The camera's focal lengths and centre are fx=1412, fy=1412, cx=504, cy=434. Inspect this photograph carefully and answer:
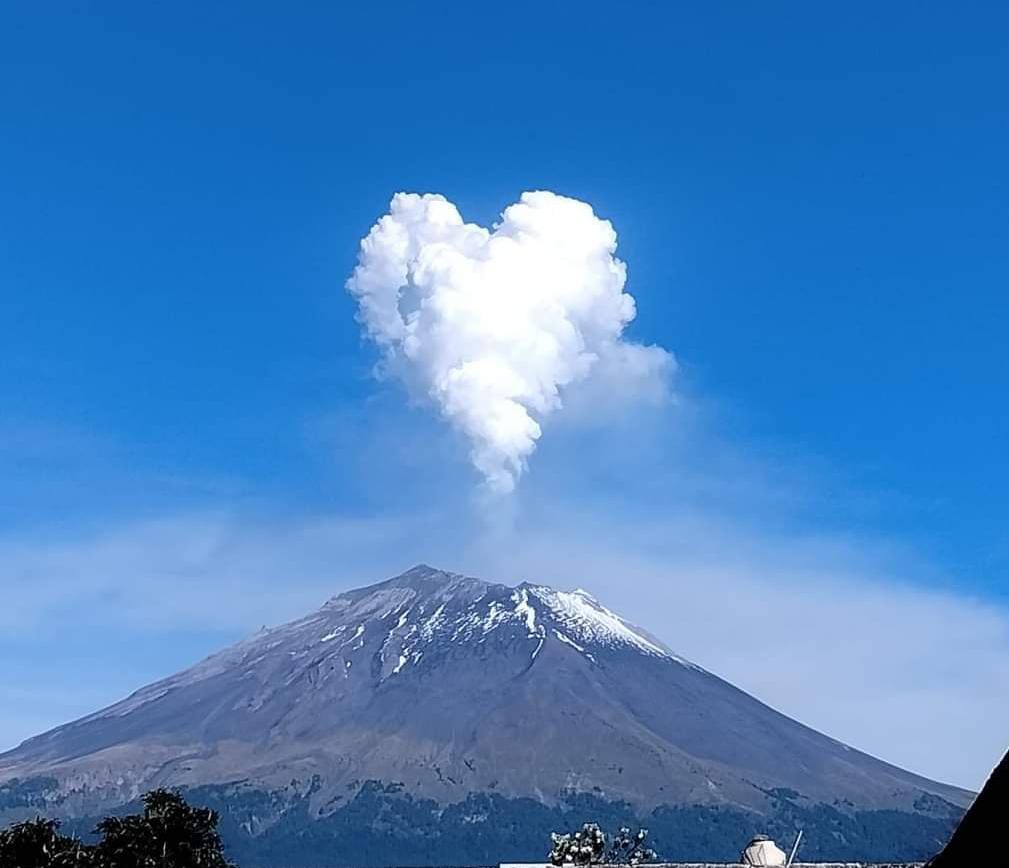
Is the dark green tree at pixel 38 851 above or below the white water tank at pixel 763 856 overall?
below

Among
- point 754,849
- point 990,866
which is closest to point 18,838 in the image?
point 754,849

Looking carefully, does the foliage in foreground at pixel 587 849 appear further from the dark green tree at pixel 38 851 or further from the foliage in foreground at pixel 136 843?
the dark green tree at pixel 38 851

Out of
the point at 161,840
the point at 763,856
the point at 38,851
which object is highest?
the point at 763,856

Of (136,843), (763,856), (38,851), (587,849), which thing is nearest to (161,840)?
(136,843)

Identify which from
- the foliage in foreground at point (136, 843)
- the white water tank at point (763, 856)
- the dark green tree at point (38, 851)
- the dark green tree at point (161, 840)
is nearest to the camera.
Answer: the dark green tree at point (38, 851)

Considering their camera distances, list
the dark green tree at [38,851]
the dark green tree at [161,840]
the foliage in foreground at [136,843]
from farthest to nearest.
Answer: the dark green tree at [161,840]
the foliage in foreground at [136,843]
the dark green tree at [38,851]

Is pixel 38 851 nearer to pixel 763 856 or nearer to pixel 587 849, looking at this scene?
pixel 587 849

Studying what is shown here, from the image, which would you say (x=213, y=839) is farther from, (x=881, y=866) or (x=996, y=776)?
(x=996, y=776)

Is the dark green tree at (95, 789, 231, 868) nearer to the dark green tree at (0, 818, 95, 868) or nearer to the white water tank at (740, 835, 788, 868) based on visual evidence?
the dark green tree at (0, 818, 95, 868)

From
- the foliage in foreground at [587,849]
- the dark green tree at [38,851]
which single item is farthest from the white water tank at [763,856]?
the dark green tree at [38,851]
